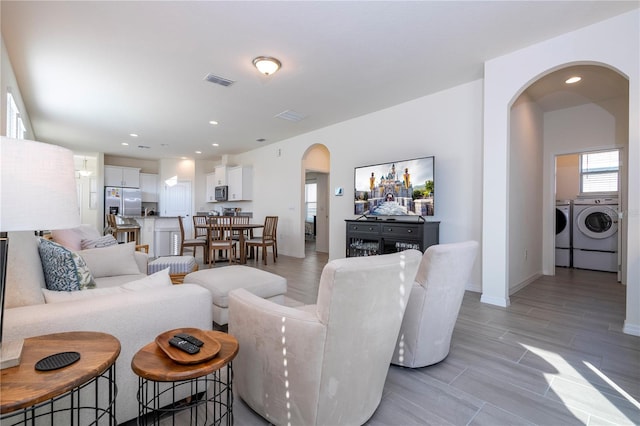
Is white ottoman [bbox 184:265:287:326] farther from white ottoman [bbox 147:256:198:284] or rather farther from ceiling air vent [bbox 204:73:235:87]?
ceiling air vent [bbox 204:73:235:87]

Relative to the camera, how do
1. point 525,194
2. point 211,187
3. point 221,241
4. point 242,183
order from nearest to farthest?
point 525,194 < point 221,241 < point 242,183 < point 211,187

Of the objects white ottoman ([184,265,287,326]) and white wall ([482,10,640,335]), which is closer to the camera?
white ottoman ([184,265,287,326])

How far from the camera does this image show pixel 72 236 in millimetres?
2908

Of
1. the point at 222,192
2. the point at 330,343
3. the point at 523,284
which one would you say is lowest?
the point at 523,284

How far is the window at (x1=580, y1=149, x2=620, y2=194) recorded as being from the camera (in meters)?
5.31

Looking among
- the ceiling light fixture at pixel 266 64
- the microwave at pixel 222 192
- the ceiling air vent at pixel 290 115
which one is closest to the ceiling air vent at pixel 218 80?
the ceiling light fixture at pixel 266 64

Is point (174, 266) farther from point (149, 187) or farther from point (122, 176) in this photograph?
point (149, 187)

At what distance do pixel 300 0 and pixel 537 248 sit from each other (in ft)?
16.6

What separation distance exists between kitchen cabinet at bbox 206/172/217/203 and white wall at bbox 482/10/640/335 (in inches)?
297

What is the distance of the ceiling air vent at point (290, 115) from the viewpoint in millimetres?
4926

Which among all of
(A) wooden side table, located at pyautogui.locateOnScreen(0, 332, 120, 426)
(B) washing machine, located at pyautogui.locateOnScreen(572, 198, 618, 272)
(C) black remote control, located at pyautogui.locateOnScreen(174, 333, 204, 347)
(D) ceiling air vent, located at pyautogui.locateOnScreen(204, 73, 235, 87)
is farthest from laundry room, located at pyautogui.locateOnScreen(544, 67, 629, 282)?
(A) wooden side table, located at pyautogui.locateOnScreen(0, 332, 120, 426)

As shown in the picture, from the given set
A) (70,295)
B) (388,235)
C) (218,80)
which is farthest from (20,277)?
(388,235)

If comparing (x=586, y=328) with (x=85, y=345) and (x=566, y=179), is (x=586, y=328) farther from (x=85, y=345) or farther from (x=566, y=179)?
(x=566, y=179)

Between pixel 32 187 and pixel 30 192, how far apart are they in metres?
0.02
